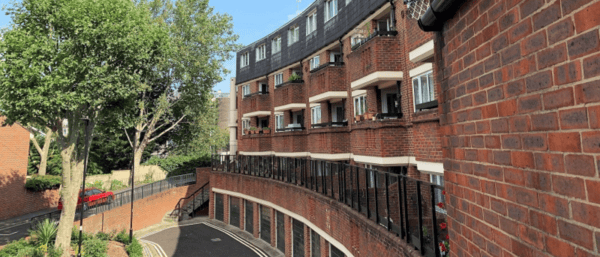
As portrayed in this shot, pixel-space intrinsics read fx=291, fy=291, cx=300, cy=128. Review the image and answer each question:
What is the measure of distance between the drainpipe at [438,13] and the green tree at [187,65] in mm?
26513

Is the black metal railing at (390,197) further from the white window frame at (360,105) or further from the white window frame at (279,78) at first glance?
the white window frame at (279,78)

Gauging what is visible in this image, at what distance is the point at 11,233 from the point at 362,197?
21.4 metres

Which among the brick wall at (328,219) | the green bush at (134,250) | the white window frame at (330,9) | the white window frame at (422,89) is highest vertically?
the white window frame at (330,9)

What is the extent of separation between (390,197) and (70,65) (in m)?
13.6

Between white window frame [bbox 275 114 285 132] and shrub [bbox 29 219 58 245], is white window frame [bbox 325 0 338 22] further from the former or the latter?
shrub [bbox 29 219 58 245]

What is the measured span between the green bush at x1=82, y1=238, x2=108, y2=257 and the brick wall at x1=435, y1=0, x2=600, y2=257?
1699 centimetres

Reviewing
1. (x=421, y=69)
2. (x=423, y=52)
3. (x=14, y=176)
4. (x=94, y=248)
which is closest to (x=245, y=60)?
(x=94, y=248)

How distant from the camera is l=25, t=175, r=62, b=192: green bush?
22564 millimetres

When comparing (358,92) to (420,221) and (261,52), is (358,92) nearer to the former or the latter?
(420,221)

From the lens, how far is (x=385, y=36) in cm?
1092

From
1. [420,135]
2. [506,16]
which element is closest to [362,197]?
[420,135]

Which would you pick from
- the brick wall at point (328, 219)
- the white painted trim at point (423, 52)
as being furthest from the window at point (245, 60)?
the white painted trim at point (423, 52)

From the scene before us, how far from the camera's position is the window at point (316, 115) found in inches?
675

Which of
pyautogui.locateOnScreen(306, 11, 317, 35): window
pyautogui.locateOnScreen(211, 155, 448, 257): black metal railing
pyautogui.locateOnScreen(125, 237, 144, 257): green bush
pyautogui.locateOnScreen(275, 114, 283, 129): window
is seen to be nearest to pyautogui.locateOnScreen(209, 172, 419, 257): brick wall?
pyautogui.locateOnScreen(211, 155, 448, 257): black metal railing
